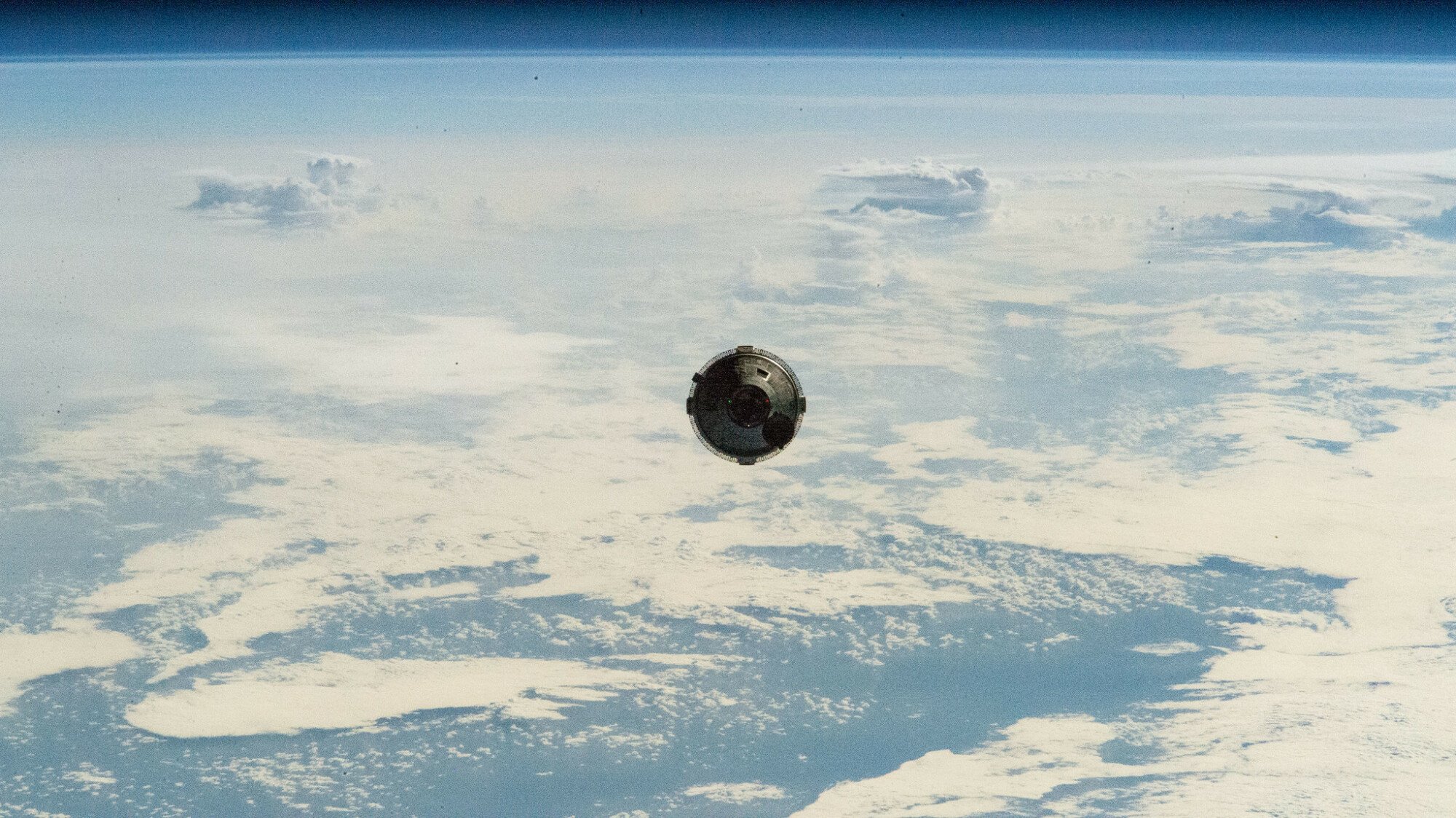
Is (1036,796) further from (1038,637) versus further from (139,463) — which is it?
(139,463)

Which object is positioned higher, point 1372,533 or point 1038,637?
point 1372,533

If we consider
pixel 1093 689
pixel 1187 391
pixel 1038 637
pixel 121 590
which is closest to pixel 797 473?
pixel 1038 637

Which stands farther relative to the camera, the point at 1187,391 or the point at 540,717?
the point at 1187,391

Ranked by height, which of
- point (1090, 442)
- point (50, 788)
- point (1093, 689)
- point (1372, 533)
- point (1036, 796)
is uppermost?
point (1090, 442)

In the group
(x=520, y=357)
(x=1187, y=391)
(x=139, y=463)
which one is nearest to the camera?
(x=139, y=463)

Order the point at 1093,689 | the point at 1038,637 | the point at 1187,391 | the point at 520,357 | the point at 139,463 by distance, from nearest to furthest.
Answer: the point at 1093,689 → the point at 1038,637 → the point at 139,463 → the point at 1187,391 → the point at 520,357

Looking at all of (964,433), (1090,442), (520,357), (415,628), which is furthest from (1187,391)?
(415,628)
